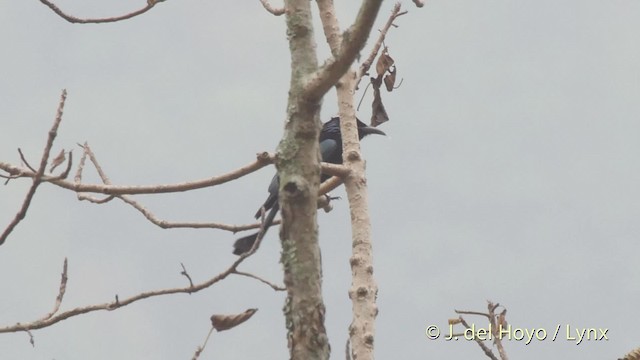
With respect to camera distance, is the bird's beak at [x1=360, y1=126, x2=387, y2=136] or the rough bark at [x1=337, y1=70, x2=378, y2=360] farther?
the bird's beak at [x1=360, y1=126, x2=387, y2=136]

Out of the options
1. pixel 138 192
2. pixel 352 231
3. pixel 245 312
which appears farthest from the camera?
pixel 352 231

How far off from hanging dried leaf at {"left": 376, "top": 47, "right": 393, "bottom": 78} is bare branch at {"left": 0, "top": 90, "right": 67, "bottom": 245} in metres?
2.94

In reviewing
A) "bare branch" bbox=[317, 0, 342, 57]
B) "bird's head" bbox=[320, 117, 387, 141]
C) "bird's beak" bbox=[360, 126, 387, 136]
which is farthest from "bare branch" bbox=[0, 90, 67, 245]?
"bird's beak" bbox=[360, 126, 387, 136]

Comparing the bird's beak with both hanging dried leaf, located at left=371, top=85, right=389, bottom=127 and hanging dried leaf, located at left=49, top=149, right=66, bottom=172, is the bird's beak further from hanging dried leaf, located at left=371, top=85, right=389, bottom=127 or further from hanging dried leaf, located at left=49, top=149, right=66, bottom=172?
hanging dried leaf, located at left=49, top=149, right=66, bottom=172

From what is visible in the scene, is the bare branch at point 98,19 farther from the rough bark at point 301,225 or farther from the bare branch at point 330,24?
the rough bark at point 301,225

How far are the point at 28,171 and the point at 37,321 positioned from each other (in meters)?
0.75

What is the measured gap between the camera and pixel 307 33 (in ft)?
11.7

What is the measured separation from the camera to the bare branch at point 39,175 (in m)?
3.48

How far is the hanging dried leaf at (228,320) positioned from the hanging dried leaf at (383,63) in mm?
2733

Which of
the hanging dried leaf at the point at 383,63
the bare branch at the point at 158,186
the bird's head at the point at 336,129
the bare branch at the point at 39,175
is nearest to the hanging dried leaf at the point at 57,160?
the bare branch at the point at 158,186

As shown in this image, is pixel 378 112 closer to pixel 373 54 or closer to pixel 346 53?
pixel 373 54

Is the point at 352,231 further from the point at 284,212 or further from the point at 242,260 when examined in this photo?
the point at 284,212

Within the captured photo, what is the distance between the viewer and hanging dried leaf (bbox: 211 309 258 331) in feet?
12.6

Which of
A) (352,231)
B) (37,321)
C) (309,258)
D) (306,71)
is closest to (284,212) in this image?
(309,258)
